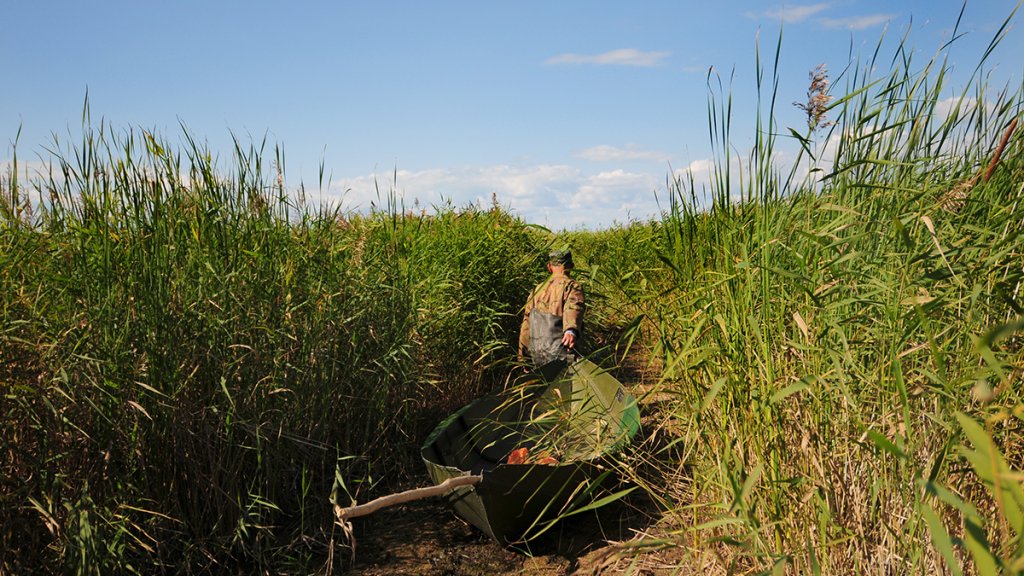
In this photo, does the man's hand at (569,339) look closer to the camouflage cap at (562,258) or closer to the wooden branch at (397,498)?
the camouflage cap at (562,258)

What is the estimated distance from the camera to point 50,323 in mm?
3232

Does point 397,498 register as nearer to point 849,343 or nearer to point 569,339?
point 849,343

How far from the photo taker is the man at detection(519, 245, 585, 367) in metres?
6.09

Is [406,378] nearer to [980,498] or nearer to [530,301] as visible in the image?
[530,301]

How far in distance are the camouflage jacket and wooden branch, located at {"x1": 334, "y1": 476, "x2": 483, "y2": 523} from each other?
2599 millimetres

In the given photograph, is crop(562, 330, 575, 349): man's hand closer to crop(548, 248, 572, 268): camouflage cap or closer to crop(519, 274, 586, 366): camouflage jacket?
crop(519, 274, 586, 366): camouflage jacket

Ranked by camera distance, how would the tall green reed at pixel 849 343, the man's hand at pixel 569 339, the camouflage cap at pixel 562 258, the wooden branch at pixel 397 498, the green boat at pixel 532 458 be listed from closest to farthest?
the tall green reed at pixel 849 343 < the wooden branch at pixel 397 498 < the green boat at pixel 532 458 < the man's hand at pixel 569 339 < the camouflage cap at pixel 562 258

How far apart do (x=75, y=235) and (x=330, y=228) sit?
1.44m

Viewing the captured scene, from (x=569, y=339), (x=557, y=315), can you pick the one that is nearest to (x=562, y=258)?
(x=557, y=315)

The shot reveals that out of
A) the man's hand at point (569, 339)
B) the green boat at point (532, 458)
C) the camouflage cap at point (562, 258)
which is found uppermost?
the camouflage cap at point (562, 258)

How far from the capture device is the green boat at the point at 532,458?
354 cm

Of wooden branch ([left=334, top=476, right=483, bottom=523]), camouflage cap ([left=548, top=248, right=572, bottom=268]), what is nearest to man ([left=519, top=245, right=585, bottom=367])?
camouflage cap ([left=548, top=248, right=572, bottom=268])

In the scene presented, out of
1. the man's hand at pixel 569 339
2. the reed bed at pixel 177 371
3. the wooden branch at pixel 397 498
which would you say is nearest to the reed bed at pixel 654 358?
the reed bed at pixel 177 371

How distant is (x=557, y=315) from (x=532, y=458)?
2221 mm
